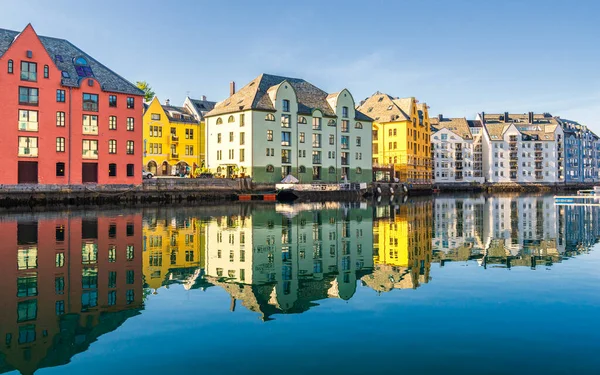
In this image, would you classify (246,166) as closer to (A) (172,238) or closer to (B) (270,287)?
(A) (172,238)

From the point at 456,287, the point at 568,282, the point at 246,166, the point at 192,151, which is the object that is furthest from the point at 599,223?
the point at 192,151

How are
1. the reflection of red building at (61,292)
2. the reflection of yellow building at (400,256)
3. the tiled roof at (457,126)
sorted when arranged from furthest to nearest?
1. the tiled roof at (457,126)
2. the reflection of yellow building at (400,256)
3. the reflection of red building at (61,292)

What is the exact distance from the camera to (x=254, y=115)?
83.9 m

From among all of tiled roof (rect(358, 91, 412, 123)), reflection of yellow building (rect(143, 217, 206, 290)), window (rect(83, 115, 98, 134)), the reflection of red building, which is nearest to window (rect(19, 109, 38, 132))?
window (rect(83, 115, 98, 134))

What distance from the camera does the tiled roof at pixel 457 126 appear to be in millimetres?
156875

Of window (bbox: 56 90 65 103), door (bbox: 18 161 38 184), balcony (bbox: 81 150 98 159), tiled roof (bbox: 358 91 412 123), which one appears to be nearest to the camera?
door (bbox: 18 161 38 184)

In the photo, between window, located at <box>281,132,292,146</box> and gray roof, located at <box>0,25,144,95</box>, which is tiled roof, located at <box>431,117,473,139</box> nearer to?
window, located at <box>281,132,292,146</box>

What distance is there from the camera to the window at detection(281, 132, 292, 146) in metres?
87.7

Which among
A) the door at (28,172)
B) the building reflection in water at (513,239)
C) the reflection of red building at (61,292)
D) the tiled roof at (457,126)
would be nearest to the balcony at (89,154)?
the door at (28,172)

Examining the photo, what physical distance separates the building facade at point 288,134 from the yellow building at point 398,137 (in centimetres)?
1847

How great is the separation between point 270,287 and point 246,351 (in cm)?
610

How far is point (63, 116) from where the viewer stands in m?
63.5

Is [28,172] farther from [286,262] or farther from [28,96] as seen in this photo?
[286,262]

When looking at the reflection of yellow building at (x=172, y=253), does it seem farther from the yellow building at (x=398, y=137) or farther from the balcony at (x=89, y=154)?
the yellow building at (x=398, y=137)
